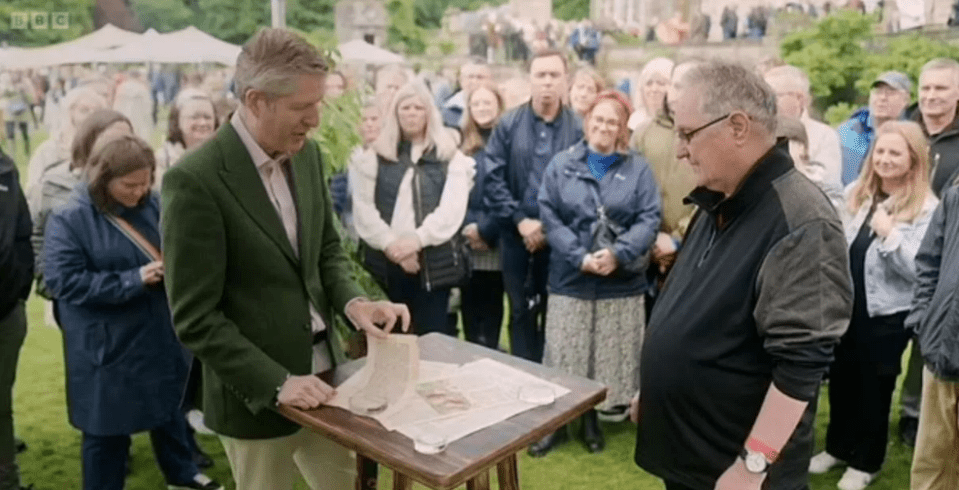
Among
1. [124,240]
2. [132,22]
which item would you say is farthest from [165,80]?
[124,240]

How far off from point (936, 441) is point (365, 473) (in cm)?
199

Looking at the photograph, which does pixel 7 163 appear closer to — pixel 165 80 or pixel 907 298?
pixel 907 298

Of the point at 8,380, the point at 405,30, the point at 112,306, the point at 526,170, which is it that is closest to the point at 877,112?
the point at 526,170

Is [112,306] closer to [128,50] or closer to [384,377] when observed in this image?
[384,377]

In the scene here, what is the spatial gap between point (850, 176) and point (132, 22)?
19.5 ft

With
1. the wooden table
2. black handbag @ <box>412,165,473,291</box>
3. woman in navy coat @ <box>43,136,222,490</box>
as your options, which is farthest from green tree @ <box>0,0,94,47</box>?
the wooden table

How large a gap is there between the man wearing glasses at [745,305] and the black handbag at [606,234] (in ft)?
6.00

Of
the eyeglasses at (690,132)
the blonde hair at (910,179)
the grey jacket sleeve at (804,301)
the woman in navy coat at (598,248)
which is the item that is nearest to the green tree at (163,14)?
the woman in navy coat at (598,248)

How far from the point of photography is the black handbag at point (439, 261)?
411cm

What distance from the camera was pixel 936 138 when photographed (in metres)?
4.24

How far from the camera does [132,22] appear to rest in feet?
23.9

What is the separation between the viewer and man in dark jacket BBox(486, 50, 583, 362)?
434 centimetres

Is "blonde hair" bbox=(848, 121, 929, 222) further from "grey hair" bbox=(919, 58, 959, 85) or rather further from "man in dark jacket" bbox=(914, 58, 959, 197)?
"grey hair" bbox=(919, 58, 959, 85)

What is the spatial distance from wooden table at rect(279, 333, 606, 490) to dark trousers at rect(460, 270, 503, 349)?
8.56 ft
